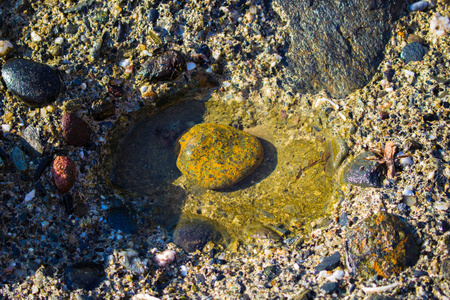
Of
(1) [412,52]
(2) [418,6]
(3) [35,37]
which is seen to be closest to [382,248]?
(1) [412,52]

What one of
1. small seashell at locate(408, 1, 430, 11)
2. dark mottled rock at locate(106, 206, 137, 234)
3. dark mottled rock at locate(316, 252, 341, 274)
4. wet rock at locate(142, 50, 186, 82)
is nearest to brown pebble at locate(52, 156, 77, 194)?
dark mottled rock at locate(106, 206, 137, 234)

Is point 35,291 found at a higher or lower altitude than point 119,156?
lower

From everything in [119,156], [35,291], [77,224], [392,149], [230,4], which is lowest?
[392,149]

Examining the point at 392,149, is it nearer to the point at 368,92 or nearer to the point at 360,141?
the point at 360,141

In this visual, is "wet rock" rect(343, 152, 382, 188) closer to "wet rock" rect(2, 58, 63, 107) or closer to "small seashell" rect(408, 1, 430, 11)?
"small seashell" rect(408, 1, 430, 11)

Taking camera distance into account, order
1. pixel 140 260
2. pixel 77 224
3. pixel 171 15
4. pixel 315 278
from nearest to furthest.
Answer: pixel 315 278 → pixel 140 260 → pixel 77 224 → pixel 171 15

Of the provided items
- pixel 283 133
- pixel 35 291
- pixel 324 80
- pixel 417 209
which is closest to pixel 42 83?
pixel 35 291

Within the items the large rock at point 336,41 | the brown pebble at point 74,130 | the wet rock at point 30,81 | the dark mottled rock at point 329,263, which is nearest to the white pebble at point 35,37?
the wet rock at point 30,81

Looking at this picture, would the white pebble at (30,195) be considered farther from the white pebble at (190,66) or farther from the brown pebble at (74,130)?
the white pebble at (190,66)
